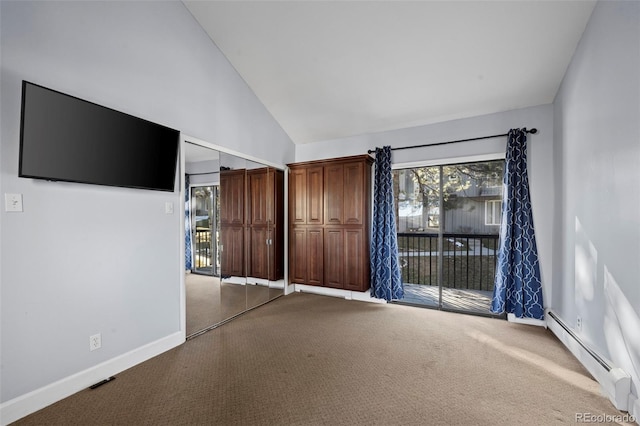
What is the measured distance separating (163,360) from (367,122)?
376 centimetres

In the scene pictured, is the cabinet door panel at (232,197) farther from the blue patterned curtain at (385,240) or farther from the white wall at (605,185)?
the white wall at (605,185)

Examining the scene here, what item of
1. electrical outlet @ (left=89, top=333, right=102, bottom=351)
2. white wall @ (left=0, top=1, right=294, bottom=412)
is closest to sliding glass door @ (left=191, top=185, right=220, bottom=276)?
white wall @ (left=0, top=1, right=294, bottom=412)

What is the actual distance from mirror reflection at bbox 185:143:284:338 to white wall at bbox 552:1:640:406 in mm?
3520

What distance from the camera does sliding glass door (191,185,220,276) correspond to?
311 cm

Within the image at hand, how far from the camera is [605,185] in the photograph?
2105mm

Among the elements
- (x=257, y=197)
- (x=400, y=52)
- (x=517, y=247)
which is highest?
(x=400, y=52)

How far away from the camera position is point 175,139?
8.98 ft

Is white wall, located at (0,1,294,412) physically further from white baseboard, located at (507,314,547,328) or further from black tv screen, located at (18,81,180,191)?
white baseboard, located at (507,314,547,328)

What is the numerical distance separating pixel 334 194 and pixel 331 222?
0.43m

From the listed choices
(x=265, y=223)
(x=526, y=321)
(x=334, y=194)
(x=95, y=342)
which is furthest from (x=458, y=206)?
(x=95, y=342)

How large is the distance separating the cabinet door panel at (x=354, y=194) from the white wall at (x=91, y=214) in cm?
198

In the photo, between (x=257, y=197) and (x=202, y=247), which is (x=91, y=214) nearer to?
(x=202, y=247)

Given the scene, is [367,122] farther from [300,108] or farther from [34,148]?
[34,148]

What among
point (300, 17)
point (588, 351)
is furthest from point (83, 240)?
point (588, 351)
